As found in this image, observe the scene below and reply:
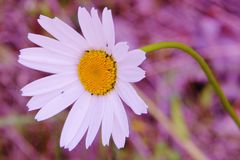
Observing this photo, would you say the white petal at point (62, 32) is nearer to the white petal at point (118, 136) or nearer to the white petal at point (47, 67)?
the white petal at point (47, 67)

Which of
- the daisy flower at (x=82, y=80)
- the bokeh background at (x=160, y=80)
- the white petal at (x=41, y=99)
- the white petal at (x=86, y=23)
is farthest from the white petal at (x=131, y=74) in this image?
the bokeh background at (x=160, y=80)

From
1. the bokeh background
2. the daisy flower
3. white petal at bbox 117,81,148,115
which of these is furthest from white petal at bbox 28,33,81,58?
the bokeh background

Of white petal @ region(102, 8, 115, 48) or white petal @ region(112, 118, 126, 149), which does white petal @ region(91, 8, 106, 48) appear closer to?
white petal @ region(102, 8, 115, 48)

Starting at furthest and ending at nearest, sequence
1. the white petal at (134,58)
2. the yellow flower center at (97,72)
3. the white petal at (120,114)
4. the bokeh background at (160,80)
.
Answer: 1. the bokeh background at (160,80)
2. the yellow flower center at (97,72)
3. the white petal at (120,114)
4. the white petal at (134,58)

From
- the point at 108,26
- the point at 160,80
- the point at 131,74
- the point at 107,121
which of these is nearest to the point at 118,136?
the point at 107,121

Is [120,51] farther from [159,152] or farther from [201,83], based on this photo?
[201,83]

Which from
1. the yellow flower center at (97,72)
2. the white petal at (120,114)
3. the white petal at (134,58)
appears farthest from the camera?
the yellow flower center at (97,72)

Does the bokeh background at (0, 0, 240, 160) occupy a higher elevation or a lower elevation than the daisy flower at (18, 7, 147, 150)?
lower
